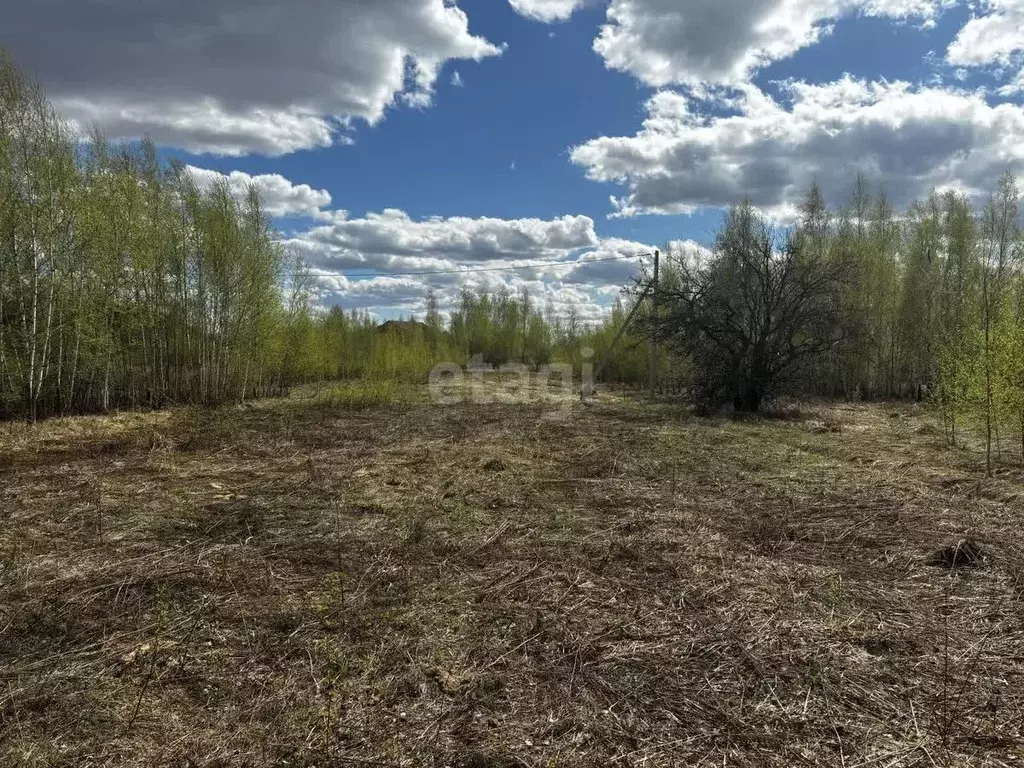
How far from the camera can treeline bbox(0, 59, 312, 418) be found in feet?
37.8

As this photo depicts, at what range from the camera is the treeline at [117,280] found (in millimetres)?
11523

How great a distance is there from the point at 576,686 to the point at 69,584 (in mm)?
3583

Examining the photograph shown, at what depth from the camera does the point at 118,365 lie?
1476cm

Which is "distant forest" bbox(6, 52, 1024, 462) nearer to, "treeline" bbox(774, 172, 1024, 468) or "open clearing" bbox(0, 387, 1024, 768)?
"treeline" bbox(774, 172, 1024, 468)

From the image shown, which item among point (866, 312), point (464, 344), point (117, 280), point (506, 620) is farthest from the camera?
point (464, 344)

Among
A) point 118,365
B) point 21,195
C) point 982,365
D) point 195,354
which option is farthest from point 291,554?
point 195,354

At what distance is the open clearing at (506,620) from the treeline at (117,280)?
545 cm

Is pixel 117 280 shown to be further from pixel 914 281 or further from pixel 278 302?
pixel 914 281
